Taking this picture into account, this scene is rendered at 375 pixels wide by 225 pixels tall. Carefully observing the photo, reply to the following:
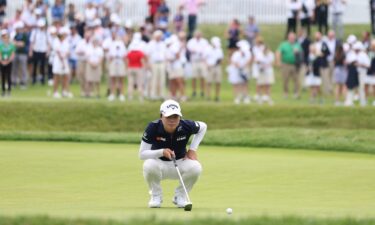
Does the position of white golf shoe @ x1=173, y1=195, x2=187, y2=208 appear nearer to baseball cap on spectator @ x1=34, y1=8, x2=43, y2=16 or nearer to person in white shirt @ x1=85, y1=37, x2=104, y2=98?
person in white shirt @ x1=85, y1=37, x2=104, y2=98

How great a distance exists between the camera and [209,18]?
44719 millimetres

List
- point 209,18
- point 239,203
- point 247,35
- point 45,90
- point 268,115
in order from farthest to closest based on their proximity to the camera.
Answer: point 209,18
point 247,35
point 45,90
point 268,115
point 239,203

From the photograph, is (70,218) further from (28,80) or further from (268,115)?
(28,80)

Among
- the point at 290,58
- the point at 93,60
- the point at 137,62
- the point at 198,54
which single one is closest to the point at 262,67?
the point at 290,58

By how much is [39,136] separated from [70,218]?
1359 centimetres

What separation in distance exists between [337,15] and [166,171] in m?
26.0

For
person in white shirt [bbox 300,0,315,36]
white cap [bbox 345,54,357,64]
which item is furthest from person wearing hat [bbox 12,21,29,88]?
white cap [bbox 345,54,357,64]

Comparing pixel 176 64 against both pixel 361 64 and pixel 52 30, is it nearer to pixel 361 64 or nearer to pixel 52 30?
pixel 52 30

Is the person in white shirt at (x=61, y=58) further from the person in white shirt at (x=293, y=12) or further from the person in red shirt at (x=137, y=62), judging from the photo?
the person in white shirt at (x=293, y=12)

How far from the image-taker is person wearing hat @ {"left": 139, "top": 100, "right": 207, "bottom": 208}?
13.5 m

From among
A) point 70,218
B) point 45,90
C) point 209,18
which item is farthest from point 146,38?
point 70,218

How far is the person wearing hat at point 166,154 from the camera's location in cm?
1352

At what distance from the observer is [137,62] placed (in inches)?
1247

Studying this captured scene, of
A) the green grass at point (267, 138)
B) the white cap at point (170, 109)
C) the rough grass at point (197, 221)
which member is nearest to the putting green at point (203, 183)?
the rough grass at point (197, 221)
